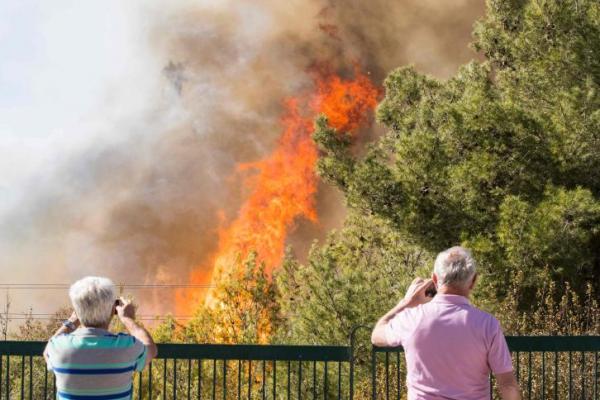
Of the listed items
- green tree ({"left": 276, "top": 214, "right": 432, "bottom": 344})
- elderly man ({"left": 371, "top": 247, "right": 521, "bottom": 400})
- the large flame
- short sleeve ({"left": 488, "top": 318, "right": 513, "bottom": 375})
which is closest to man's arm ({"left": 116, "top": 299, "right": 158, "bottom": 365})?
elderly man ({"left": 371, "top": 247, "right": 521, "bottom": 400})

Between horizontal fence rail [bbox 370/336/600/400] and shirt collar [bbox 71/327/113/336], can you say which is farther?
horizontal fence rail [bbox 370/336/600/400]

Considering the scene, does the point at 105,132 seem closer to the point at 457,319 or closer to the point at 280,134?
the point at 280,134

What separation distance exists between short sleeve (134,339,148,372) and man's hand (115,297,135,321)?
195mm

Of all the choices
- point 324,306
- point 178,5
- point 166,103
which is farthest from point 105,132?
point 324,306

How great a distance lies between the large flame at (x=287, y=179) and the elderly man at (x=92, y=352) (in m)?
48.1

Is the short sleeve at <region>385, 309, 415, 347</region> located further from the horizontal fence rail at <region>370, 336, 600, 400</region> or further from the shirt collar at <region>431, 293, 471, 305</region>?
the horizontal fence rail at <region>370, 336, 600, 400</region>

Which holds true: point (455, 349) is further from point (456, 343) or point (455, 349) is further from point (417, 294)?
point (417, 294)

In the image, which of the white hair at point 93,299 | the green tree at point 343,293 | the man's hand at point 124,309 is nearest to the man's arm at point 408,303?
the man's hand at point 124,309

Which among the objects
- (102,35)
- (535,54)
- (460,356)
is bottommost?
(460,356)

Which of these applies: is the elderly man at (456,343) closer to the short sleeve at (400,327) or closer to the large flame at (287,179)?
the short sleeve at (400,327)

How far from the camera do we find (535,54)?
68.4 ft

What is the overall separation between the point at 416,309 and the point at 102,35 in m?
61.0

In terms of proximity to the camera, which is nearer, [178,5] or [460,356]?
[460,356]

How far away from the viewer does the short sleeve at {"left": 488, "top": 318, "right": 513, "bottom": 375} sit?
4.61 m
